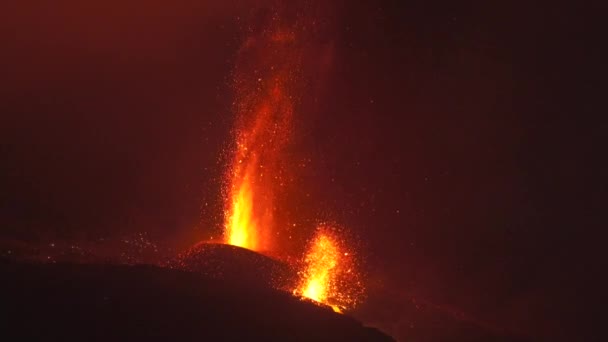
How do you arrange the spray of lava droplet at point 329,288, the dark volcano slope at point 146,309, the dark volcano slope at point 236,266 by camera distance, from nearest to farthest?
the dark volcano slope at point 146,309 < the dark volcano slope at point 236,266 < the spray of lava droplet at point 329,288

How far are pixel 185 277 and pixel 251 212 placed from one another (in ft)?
40.4

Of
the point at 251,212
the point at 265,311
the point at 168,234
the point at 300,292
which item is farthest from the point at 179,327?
the point at 168,234

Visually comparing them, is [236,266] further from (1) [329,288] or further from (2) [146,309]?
(2) [146,309]

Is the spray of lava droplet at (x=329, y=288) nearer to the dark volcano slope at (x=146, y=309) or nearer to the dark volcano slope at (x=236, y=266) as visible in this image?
the dark volcano slope at (x=236, y=266)

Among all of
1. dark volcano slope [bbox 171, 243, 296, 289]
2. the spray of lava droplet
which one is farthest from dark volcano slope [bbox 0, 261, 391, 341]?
the spray of lava droplet

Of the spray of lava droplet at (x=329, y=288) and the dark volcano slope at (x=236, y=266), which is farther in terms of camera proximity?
the spray of lava droplet at (x=329, y=288)

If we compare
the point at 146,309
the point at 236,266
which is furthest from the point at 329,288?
the point at 146,309

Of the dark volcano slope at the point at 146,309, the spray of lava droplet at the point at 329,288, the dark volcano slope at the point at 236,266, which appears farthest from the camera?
the spray of lava droplet at the point at 329,288

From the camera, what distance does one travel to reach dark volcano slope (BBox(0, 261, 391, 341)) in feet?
31.2

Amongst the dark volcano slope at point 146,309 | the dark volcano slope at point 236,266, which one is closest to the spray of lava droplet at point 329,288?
the dark volcano slope at point 236,266

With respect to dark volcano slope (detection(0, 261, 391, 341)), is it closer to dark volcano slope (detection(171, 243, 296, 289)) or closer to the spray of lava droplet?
dark volcano slope (detection(171, 243, 296, 289))

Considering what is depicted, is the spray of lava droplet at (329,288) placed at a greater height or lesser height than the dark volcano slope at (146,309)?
greater

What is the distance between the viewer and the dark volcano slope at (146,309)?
31.2ft

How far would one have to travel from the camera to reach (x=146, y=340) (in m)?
9.38
